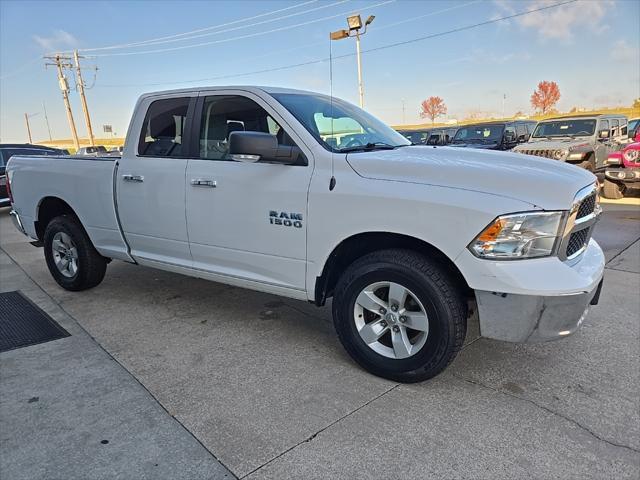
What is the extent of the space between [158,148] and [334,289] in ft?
6.63

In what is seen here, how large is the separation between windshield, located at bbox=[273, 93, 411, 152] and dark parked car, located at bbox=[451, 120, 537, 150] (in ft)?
32.9

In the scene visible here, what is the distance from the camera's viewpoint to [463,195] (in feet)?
8.24

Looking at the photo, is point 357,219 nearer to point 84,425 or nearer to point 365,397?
point 365,397

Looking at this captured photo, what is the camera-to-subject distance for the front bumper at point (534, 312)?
8.00 feet

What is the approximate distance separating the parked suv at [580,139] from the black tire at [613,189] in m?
0.99

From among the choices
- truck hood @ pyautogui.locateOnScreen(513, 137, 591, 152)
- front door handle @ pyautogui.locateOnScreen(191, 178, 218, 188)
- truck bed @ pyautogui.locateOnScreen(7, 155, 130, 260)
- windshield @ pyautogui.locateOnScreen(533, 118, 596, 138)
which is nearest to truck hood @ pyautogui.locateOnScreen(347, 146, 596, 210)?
front door handle @ pyautogui.locateOnScreen(191, 178, 218, 188)

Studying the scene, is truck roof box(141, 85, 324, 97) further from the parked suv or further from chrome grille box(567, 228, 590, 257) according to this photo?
the parked suv

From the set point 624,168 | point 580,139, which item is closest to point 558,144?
point 580,139

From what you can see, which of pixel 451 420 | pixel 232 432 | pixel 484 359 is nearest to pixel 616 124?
pixel 484 359

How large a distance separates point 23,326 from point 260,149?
2.80 m

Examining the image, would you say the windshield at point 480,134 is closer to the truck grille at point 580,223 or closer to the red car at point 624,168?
the red car at point 624,168

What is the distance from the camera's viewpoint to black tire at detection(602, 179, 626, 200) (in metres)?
10.2

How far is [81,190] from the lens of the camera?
448cm

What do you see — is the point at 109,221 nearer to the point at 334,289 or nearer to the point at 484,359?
the point at 334,289
